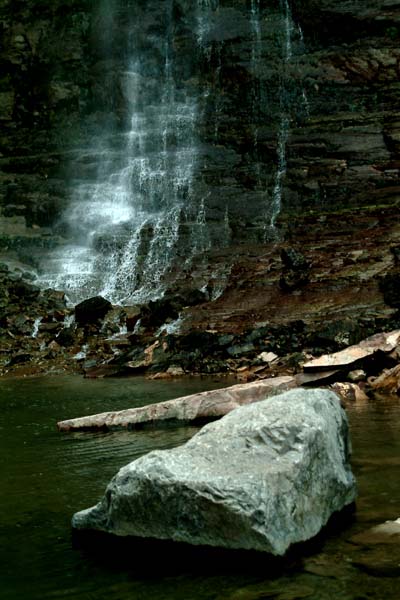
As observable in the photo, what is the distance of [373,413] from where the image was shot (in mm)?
10680

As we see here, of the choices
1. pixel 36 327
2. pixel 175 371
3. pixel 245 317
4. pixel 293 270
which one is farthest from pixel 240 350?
pixel 36 327

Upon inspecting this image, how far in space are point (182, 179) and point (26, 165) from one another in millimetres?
11939

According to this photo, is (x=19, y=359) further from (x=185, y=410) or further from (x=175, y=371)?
(x=185, y=410)

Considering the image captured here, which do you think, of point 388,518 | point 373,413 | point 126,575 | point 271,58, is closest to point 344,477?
point 388,518

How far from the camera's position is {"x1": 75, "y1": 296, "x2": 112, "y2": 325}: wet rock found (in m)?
28.5

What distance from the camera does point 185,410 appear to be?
10.5 meters

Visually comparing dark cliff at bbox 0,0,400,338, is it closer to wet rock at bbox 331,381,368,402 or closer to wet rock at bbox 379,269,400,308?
wet rock at bbox 379,269,400,308

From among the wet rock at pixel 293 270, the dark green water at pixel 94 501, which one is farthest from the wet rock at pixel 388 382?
the wet rock at pixel 293 270

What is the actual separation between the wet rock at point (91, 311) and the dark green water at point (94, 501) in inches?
636

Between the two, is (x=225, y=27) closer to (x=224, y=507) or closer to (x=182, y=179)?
(x=182, y=179)

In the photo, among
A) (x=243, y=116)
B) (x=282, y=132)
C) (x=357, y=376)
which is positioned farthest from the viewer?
(x=243, y=116)

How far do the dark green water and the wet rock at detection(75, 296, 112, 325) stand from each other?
53.0 feet

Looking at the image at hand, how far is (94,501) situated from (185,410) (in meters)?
4.22

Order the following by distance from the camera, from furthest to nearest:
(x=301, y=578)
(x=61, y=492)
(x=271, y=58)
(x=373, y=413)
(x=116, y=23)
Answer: (x=116, y=23) → (x=271, y=58) → (x=373, y=413) → (x=61, y=492) → (x=301, y=578)
